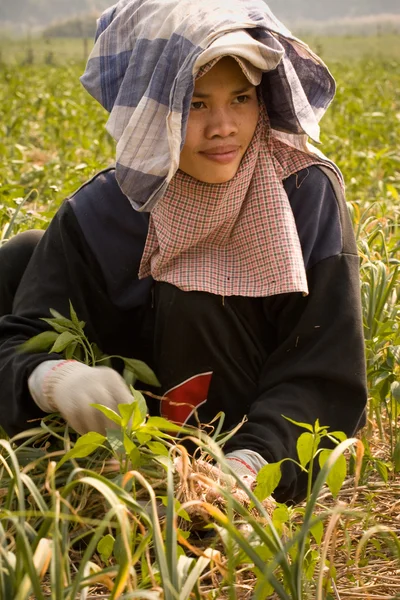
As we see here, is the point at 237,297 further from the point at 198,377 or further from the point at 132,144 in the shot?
the point at 132,144

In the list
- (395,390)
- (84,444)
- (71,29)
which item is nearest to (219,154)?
(395,390)

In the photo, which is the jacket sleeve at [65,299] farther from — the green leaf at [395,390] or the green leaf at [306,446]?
the green leaf at [306,446]

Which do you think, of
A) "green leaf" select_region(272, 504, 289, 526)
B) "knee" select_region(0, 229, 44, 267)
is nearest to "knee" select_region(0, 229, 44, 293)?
"knee" select_region(0, 229, 44, 267)

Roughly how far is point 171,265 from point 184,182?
0.18 metres

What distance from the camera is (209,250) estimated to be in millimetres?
2025

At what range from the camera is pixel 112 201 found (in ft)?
6.77

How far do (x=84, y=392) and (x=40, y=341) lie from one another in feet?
0.66

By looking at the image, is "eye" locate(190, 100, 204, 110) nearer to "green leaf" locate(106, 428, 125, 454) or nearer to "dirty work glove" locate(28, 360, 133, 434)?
"dirty work glove" locate(28, 360, 133, 434)

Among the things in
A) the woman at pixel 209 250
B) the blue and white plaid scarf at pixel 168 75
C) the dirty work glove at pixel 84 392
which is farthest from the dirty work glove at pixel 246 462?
the blue and white plaid scarf at pixel 168 75

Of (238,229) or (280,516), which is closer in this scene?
(280,516)

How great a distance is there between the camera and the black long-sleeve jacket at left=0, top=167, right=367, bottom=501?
6.14 ft

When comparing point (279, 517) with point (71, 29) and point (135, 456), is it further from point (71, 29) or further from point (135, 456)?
point (71, 29)

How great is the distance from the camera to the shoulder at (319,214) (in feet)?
6.37

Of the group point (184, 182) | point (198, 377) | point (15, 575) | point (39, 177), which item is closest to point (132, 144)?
point (184, 182)
